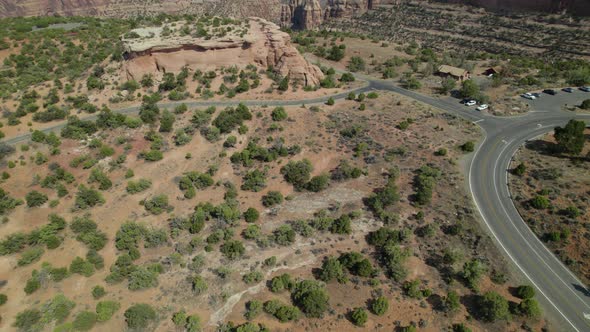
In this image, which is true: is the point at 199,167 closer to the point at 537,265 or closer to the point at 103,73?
the point at 103,73

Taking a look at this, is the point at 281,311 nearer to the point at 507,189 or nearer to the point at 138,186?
the point at 138,186

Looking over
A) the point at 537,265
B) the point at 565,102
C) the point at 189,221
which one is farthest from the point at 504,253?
the point at 565,102

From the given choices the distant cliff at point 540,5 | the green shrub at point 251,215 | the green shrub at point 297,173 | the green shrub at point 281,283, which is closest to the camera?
the green shrub at point 281,283

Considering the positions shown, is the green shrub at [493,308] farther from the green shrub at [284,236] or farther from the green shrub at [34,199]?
the green shrub at [34,199]

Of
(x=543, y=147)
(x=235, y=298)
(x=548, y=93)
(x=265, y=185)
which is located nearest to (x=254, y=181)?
(x=265, y=185)

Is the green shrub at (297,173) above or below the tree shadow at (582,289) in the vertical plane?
above

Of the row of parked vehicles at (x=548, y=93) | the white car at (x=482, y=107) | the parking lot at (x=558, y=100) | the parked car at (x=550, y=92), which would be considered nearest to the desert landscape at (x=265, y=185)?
the parking lot at (x=558, y=100)
